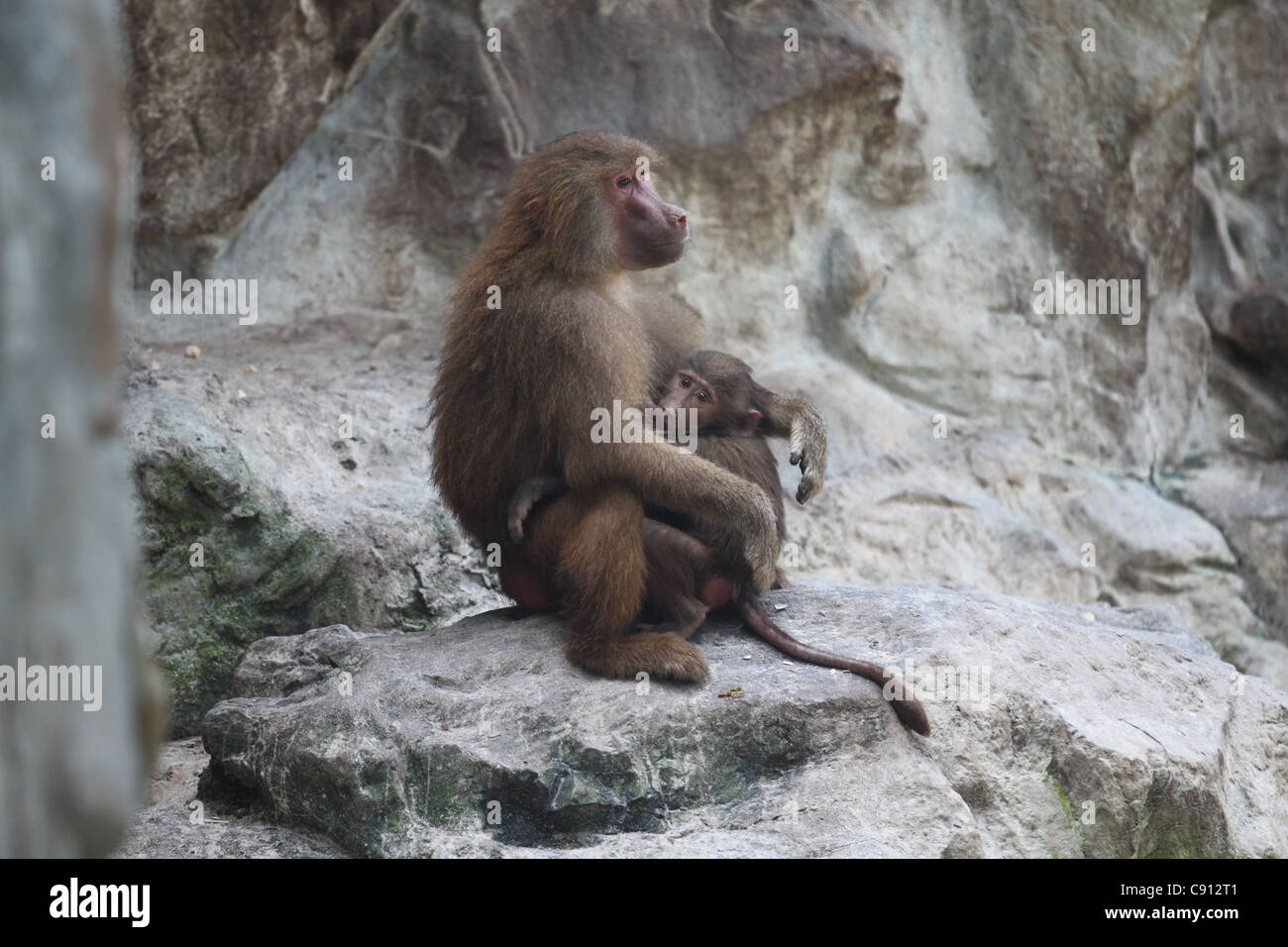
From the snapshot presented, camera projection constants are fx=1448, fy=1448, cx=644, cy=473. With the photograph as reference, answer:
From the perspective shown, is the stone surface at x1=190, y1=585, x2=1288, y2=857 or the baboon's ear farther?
the baboon's ear

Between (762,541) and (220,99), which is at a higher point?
(220,99)

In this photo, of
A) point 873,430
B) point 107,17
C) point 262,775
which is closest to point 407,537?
point 262,775

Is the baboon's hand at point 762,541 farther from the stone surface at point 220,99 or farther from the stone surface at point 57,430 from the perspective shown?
the stone surface at point 220,99

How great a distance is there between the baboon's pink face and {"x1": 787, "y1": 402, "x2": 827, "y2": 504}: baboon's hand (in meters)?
0.84

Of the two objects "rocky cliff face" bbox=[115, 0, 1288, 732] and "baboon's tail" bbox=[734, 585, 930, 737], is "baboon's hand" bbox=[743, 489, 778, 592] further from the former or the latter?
"rocky cliff face" bbox=[115, 0, 1288, 732]

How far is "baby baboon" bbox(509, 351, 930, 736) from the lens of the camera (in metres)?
5.14

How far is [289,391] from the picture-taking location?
7105mm

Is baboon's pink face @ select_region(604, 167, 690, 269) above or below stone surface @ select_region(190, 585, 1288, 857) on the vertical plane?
above

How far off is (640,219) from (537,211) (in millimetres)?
375

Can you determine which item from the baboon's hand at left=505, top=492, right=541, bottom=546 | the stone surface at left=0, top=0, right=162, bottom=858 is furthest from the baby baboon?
the stone surface at left=0, top=0, right=162, bottom=858

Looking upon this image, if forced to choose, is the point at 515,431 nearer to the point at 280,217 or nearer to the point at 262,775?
the point at 262,775

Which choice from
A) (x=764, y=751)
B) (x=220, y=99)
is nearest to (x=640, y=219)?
(x=764, y=751)

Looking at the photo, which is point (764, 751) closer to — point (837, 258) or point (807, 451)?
point (807, 451)

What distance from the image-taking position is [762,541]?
5.08 meters
